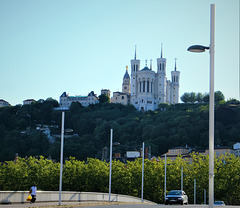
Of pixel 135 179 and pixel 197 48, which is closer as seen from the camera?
pixel 197 48

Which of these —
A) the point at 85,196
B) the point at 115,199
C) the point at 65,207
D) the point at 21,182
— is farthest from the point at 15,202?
the point at 21,182

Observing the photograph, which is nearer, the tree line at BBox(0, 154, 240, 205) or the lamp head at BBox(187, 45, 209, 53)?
the lamp head at BBox(187, 45, 209, 53)

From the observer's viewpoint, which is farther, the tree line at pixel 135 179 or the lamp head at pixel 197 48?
the tree line at pixel 135 179

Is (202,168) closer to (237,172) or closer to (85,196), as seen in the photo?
(237,172)

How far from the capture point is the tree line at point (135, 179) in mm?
101062

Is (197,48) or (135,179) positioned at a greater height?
(197,48)

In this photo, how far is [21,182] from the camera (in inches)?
4510

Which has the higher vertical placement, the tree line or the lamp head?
the lamp head

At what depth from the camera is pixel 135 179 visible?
10412 cm

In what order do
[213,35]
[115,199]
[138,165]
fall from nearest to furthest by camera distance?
[213,35] < [115,199] < [138,165]

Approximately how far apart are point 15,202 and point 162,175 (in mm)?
70011

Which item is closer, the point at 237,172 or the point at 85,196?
the point at 85,196

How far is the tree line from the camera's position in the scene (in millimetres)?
101062

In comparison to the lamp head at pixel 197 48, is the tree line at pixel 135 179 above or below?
below
